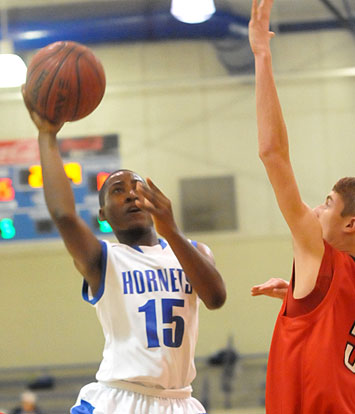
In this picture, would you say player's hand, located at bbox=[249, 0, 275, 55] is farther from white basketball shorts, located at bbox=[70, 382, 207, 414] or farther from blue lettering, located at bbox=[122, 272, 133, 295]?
white basketball shorts, located at bbox=[70, 382, 207, 414]

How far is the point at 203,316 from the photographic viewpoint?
1124 centimetres

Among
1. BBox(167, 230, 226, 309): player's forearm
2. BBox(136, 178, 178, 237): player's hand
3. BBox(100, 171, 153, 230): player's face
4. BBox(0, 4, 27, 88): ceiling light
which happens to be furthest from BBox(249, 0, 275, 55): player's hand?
BBox(0, 4, 27, 88): ceiling light

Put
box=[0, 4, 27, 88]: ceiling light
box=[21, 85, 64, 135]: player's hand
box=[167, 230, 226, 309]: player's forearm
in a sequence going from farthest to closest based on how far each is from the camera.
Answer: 1. box=[0, 4, 27, 88]: ceiling light
2. box=[167, 230, 226, 309]: player's forearm
3. box=[21, 85, 64, 135]: player's hand

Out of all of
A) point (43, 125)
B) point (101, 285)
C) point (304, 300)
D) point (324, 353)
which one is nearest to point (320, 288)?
point (304, 300)

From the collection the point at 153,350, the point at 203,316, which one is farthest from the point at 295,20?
the point at 153,350

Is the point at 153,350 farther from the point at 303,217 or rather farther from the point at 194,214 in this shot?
the point at 194,214

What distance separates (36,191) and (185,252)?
787 centimetres

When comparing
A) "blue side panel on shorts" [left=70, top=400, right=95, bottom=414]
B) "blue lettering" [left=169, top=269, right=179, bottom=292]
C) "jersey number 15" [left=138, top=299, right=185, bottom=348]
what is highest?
"blue lettering" [left=169, top=269, right=179, bottom=292]

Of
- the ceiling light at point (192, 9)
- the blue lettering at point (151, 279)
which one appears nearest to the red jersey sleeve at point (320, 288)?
the blue lettering at point (151, 279)

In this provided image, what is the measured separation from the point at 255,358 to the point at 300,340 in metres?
8.81

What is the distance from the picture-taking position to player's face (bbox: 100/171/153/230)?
3203 millimetres

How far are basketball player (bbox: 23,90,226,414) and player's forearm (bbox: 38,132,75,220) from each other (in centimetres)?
22

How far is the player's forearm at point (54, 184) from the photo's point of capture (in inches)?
105

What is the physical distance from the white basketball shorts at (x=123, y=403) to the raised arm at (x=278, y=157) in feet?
3.22
